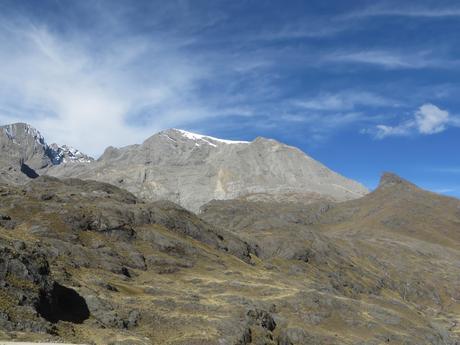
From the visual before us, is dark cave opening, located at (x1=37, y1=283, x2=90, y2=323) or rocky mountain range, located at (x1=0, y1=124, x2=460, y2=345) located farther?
rocky mountain range, located at (x1=0, y1=124, x2=460, y2=345)

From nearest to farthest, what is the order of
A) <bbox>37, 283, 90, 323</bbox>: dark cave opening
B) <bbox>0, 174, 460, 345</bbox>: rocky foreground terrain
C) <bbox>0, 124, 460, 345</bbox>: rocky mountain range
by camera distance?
1. <bbox>37, 283, 90, 323</bbox>: dark cave opening
2. <bbox>0, 124, 460, 345</bbox>: rocky mountain range
3. <bbox>0, 174, 460, 345</bbox>: rocky foreground terrain

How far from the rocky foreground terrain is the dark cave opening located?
0.19 m

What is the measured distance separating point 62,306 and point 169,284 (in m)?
37.7

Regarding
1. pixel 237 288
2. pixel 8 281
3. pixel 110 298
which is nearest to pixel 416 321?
pixel 237 288

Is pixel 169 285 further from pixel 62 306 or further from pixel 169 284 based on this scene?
pixel 62 306

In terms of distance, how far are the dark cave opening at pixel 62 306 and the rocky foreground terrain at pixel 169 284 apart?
0.19m

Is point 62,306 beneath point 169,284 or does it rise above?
beneath

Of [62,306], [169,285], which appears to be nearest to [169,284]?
[169,285]

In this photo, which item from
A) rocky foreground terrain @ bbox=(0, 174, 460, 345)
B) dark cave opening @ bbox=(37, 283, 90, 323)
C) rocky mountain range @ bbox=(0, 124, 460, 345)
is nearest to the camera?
dark cave opening @ bbox=(37, 283, 90, 323)

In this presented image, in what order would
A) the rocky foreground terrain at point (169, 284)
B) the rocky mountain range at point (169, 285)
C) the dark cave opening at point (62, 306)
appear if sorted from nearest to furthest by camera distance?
the dark cave opening at point (62, 306), the rocky mountain range at point (169, 285), the rocky foreground terrain at point (169, 284)

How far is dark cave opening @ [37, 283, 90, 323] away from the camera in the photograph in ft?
169

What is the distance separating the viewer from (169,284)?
93.8 meters

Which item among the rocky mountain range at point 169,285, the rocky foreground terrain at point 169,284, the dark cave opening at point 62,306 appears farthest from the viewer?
the rocky foreground terrain at point 169,284

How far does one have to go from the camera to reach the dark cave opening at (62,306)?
169ft
